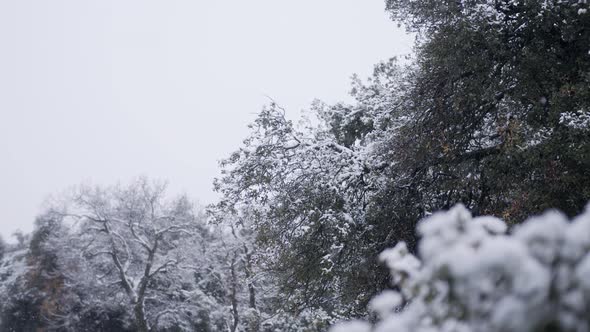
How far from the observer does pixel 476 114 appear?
8352 millimetres

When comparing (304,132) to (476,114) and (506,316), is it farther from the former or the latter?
(506,316)

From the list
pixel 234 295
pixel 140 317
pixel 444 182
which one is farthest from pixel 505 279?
pixel 140 317

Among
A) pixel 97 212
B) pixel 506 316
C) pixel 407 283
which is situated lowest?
pixel 506 316

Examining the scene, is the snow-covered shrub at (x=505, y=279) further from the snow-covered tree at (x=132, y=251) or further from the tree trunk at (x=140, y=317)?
the snow-covered tree at (x=132, y=251)

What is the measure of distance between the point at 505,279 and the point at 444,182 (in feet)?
20.5

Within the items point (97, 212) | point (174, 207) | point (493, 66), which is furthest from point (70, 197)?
point (493, 66)

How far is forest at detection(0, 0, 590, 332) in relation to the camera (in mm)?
1848

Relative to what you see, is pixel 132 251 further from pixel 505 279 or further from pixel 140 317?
pixel 505 279

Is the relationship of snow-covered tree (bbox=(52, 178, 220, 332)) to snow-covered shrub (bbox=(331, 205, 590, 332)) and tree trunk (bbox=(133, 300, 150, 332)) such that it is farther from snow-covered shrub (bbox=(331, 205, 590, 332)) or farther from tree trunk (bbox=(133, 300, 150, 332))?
snow-covered shrub (bbox=(331, 205, 590, 332))

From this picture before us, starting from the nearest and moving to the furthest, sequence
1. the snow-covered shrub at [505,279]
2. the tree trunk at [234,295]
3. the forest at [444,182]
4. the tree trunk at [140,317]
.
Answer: the snow-covered shrub at [505,279], the forest at [444,182], the tree trunk at [234,295], the tree trunk at [140,317]

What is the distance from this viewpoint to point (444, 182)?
7852 millimetres

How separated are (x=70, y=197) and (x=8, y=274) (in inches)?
466

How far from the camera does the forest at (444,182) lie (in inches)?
72.7

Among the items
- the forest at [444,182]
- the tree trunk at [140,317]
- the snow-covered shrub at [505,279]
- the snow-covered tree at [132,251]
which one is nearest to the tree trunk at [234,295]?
the snow-covered tree at [132,251]
